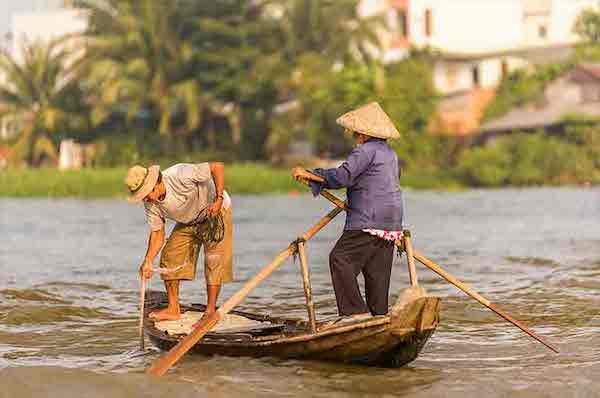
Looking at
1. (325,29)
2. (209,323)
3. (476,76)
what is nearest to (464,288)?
(209,323)

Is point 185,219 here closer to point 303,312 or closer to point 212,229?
point 212,229

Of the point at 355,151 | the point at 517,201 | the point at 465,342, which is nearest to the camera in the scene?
the point at 355,151

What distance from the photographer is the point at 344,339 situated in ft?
20.9

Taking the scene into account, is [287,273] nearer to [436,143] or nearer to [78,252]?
[78,252]

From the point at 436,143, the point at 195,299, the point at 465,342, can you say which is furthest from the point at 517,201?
the point at 465,342

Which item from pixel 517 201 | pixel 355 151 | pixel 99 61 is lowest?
pixel 517 201

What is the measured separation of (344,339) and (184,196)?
148 centimetres

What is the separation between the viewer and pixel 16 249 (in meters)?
16.4

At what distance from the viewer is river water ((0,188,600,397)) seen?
638 cm

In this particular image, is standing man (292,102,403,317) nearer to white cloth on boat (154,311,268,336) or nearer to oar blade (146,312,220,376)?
oar blade (146,312,220,376)

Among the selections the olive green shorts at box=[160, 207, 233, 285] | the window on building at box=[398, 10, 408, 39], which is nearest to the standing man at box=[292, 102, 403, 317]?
the olive green shorts at box=[160, 207, 233, 285]

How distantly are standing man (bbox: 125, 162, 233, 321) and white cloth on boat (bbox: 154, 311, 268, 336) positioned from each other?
0.10m

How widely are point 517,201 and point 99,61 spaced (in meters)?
17.7

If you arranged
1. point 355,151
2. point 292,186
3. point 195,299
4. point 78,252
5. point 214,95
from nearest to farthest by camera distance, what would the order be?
point 355,151, point 195,299, point 78,252, point 292,186, point 214,95
